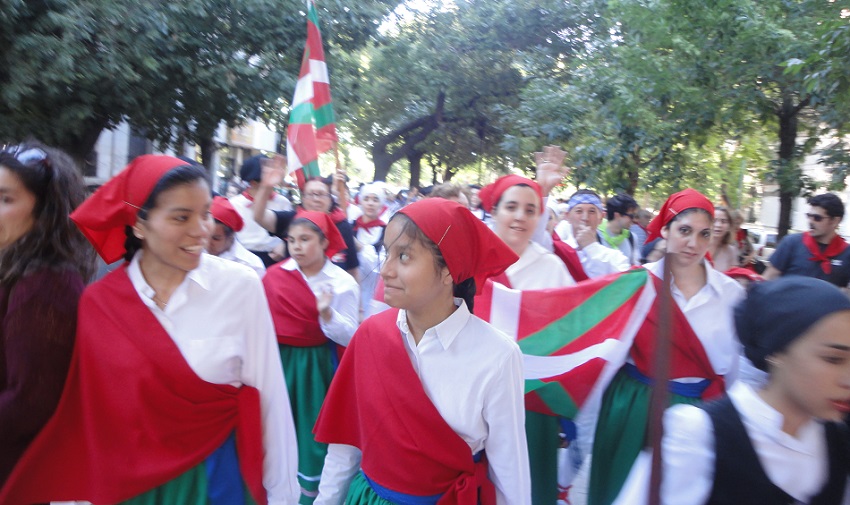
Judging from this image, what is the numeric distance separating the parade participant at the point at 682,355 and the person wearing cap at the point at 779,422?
1.56m

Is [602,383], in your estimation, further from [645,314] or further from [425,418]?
[425,418]

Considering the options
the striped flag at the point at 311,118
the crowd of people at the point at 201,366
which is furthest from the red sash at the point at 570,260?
the striped flag at the point at 311,118

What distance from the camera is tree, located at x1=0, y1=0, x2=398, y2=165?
29.9 ft

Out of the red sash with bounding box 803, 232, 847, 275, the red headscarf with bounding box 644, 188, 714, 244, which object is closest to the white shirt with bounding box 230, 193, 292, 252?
the red headscarf with bounding box 644, 188, 714, 244

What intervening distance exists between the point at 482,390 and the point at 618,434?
1.59 m

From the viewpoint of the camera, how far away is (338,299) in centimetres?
434

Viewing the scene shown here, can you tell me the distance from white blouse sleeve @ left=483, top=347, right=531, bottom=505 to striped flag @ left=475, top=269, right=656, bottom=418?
3.95 feet

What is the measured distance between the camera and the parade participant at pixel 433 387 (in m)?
2.25

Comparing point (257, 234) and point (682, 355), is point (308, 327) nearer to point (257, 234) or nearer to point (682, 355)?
point (257, 234)

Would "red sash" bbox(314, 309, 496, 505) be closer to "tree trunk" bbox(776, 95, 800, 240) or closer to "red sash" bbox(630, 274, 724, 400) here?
"red sash" bbox(630, 274, 724, 400)

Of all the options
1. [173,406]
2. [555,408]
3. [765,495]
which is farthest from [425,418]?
[555,408]

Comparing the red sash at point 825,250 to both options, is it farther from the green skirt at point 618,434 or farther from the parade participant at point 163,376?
the parade participant at point 163,376

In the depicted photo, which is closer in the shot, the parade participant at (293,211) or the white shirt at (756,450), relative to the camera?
the white shirt at (756,450)

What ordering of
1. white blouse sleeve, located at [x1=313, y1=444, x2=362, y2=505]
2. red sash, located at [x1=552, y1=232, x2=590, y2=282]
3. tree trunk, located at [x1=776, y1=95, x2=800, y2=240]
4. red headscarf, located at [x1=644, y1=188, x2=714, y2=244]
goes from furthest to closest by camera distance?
tree trunk, located at [x1=776, y1=95, x2=800, y2=240] < red sash, located at [x1=552, y1=232, x2=590, y2=282] < red headscarf, located at [x1=644, y1=188, x2=714, y2=244] < white blouse sleeve, located at [x1=313, y1=444, x2=362, y2=505]
